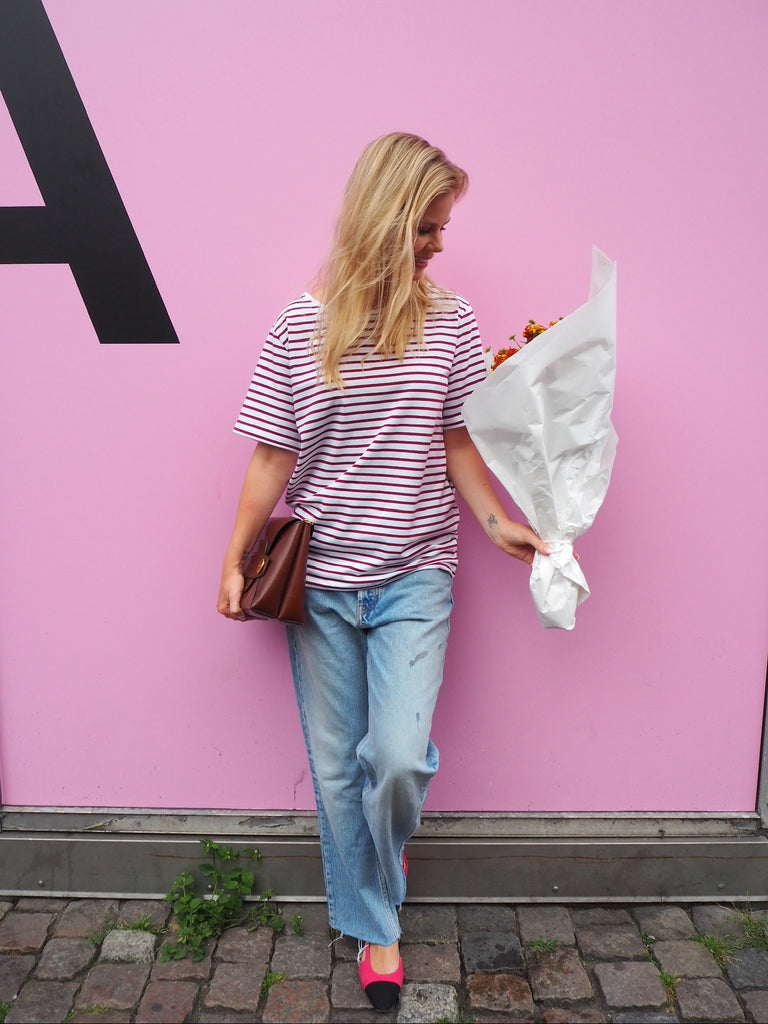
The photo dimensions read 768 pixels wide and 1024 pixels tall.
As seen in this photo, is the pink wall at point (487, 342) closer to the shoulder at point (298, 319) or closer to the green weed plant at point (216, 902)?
the green weed plant at point (216, 902)

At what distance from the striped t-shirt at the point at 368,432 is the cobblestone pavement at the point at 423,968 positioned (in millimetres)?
1066

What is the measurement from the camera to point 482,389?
1908 mm

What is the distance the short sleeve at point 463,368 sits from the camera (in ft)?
6.56

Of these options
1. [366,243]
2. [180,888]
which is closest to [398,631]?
[366,243]

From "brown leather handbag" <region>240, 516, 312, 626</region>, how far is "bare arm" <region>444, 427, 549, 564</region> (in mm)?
410

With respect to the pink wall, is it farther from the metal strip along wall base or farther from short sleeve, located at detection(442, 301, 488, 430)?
short sleeve, located at detection(442, 301, 488, 430)

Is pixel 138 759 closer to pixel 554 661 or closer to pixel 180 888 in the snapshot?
pixel 180 888

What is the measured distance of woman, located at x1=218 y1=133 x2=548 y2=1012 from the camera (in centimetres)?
190

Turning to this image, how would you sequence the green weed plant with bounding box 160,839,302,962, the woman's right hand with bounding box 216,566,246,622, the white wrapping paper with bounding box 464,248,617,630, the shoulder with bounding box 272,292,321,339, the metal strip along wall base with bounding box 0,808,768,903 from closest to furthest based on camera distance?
the white wrapping paper with bounding box 464,248,617,630
the shoulder with bounding box 272,292,321,339
the woman's right hand with bounding box 216,566,246,622
the green weed plant with bounding box 160,839,302,962
the metal strip along wall base with bounding box 0,808,768,903

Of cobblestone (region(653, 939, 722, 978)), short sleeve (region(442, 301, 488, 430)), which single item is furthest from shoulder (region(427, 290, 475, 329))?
cobblestone (region(653, 939, 722, 978))

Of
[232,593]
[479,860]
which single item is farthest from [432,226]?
[479,860]

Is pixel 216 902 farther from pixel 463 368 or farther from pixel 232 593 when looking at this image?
pixel 463 368

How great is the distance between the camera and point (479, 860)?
2.41 meters

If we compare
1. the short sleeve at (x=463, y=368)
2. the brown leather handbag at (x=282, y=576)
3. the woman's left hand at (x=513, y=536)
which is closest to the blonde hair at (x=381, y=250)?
the short sleeve at (x=463, y=368)
